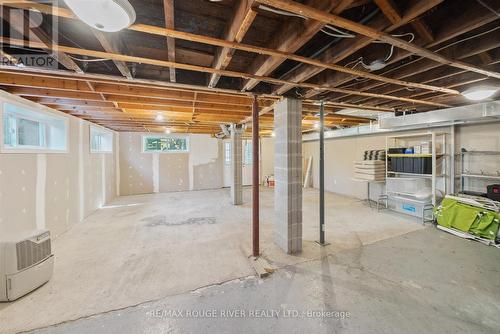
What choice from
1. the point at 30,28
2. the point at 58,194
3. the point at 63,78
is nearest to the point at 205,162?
the point at 58,194

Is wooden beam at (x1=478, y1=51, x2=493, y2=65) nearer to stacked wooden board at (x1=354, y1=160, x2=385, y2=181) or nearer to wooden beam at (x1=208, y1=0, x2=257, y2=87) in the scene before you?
wooden beam at (x1=208, y1=0, x2=257, y2=87)

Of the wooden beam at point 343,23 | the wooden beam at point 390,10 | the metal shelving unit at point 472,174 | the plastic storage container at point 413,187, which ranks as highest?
the wooden beam at point 390,10

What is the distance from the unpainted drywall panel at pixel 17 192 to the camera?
97.0 inches

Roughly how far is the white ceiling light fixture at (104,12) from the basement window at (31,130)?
2.53m

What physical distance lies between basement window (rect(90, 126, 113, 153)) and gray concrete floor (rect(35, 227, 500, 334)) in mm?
4890

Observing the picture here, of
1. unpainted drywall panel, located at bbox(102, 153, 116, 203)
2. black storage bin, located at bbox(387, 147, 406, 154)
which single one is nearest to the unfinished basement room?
black storage bin, located at bbox(387, 147, 406, 154)

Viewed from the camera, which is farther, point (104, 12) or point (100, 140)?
point (100, 140)

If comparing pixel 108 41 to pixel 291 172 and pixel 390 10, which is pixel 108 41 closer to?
pixel 390 10

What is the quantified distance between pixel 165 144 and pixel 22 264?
20.5 ft

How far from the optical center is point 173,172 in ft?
26.0

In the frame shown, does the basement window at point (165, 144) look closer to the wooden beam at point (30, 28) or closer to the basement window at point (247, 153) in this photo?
the basement window at point (247, 153)

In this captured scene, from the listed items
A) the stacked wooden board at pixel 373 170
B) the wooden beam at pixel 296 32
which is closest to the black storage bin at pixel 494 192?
the stacked wooden board at pixel 373 170

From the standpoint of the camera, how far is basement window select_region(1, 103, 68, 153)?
2.62m

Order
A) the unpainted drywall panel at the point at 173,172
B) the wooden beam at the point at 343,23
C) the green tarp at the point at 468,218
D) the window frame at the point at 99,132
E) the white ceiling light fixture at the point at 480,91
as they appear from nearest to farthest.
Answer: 1. the wooden beam at the point at 343,23
2. the white ceiling light fixture at the point at 480,91
3. the green tarp at the point at 468,218
4. the window frame at the point at 99,132
5. the unpainted drywall panel at the point at 173,172
